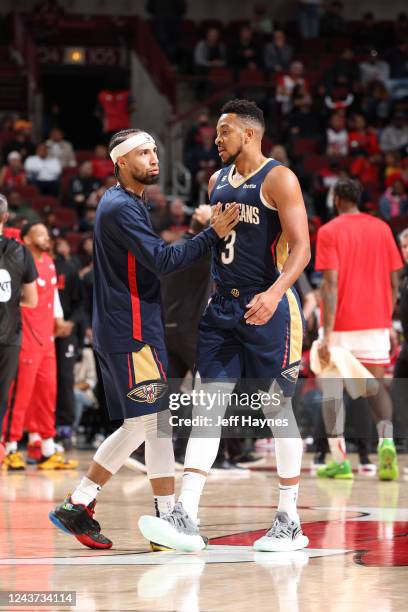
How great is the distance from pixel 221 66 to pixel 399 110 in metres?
3.36

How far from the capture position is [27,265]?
339 inches

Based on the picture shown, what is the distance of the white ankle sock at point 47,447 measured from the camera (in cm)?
957

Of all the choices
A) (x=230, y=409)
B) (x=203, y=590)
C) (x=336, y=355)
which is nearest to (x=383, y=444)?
(x=336, y=355)

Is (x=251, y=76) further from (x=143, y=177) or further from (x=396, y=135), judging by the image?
(x=143, y=177)

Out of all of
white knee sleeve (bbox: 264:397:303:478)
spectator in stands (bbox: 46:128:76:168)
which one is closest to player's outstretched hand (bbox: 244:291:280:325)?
white knee sleeve (bbox: 264:397:303:478)

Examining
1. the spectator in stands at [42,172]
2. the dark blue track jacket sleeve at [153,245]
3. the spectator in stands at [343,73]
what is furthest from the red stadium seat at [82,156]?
the dark blue track jacket sleeve at [153,245]

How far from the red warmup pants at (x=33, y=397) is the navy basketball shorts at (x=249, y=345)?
4.21 metres

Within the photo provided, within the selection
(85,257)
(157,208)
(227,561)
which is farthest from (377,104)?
(227,561)

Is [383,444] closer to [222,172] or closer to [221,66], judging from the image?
[222,172]

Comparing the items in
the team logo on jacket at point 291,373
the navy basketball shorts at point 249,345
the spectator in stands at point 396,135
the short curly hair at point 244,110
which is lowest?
the team logo on jacket at point 291,373

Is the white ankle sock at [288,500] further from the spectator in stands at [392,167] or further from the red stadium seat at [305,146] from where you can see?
the red stadium seat at [305,146]

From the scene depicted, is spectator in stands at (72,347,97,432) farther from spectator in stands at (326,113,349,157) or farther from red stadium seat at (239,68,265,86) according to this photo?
red stadium seat at (239,68,265,86)

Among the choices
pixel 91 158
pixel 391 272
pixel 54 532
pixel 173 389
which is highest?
pixel 91 158

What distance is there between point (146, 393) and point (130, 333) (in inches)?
10.5
